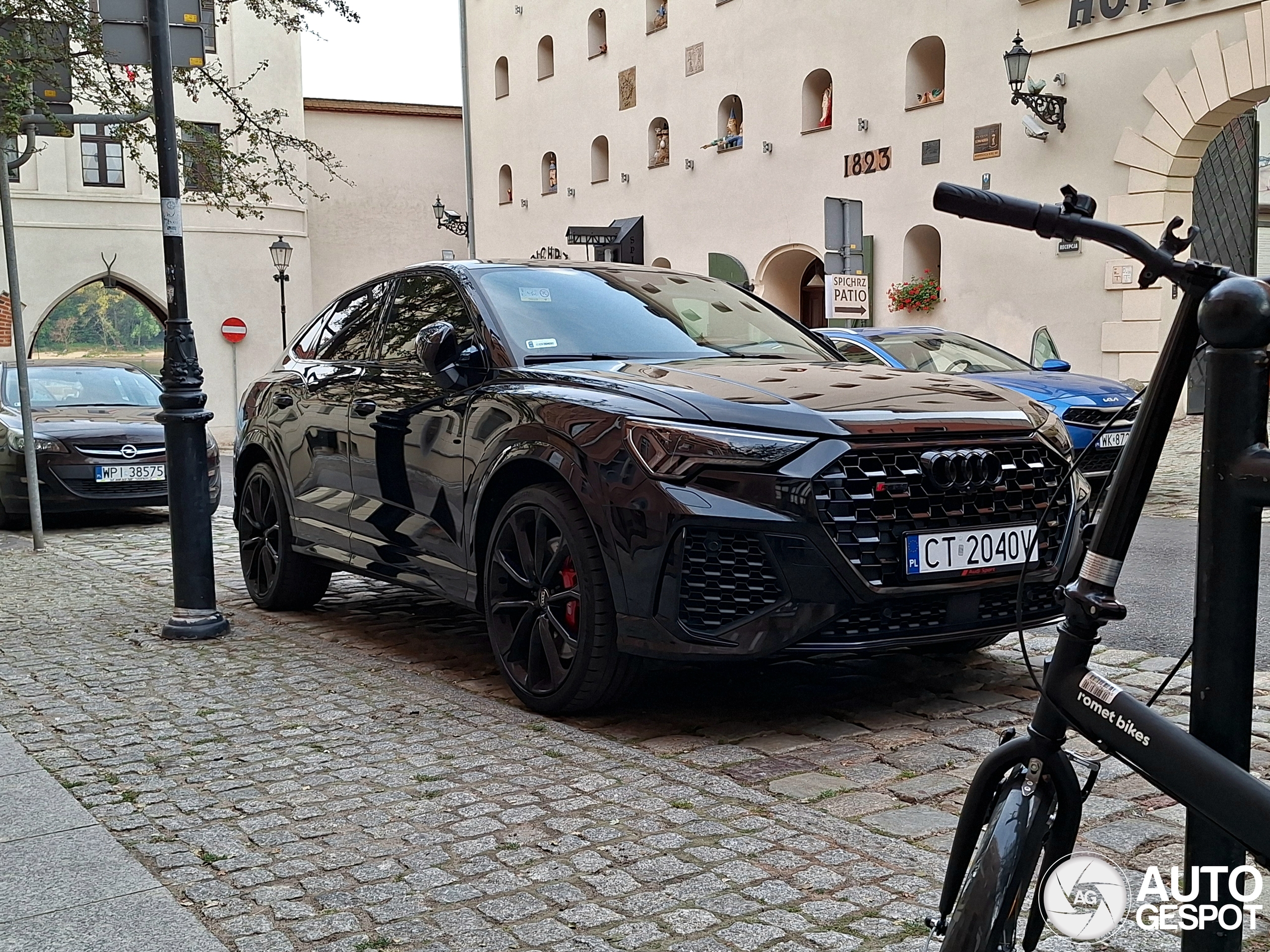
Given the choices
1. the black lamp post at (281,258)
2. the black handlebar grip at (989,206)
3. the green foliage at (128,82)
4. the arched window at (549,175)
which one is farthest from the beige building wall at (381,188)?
the black handlebar grip at (989,206)

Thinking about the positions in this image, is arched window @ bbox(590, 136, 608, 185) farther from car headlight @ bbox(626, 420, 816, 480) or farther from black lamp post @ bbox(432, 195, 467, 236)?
car headlight @ bbox(626, 420, 816, 480)

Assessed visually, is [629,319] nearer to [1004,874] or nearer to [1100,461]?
[1004,874]

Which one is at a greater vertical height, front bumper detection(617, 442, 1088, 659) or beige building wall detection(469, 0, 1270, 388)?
beige building wall detection(469, 0, 1270, 388)

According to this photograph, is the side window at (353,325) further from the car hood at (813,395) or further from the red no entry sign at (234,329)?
the red no entry sign at (234,329)

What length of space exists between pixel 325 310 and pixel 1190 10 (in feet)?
48.2

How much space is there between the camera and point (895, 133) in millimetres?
23141

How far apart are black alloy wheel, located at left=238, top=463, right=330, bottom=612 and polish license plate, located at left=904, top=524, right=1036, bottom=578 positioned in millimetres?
3646

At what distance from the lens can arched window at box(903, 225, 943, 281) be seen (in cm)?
2306

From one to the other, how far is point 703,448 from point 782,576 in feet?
1.49

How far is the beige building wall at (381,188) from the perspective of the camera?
43.2 meters

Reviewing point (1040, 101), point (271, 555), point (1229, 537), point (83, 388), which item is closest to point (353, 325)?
point (271, 555)

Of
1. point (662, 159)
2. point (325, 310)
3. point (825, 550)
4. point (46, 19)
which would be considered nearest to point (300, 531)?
point (325, 310)

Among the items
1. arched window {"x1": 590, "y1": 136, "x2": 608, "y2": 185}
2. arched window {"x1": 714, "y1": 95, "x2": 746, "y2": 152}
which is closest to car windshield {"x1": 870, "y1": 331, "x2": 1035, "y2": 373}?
arched window {"x1": 714, "y1": 95, "x2": 746, "y2": 152}

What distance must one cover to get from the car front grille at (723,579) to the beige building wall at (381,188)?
39229 mm
